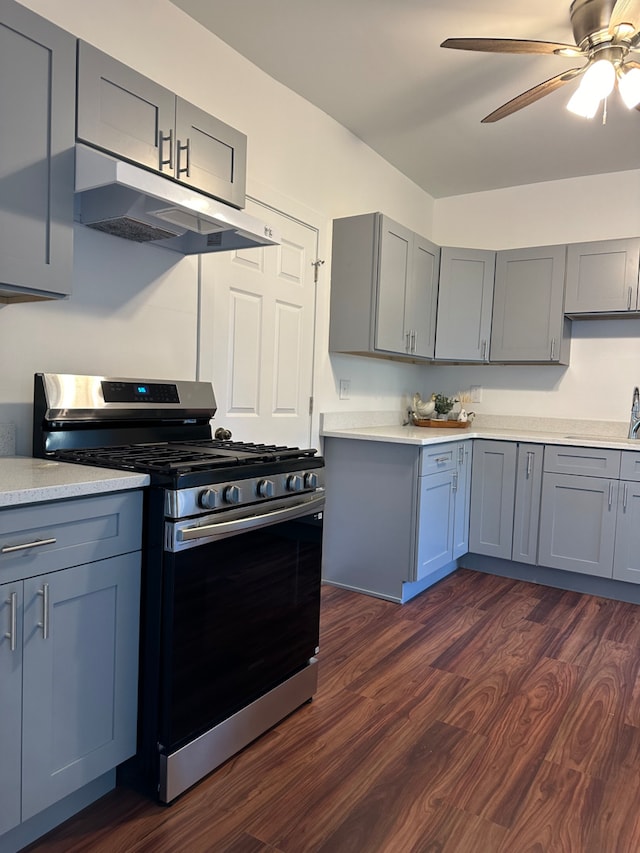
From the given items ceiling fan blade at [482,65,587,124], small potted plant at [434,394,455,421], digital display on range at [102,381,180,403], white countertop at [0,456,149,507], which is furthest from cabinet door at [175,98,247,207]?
small potted plant at [434,394,455,421]

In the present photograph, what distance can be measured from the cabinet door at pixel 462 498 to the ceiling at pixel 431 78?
1849mm

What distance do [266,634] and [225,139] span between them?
1.81 metres

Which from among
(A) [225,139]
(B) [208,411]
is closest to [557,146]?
(A) [225,139]

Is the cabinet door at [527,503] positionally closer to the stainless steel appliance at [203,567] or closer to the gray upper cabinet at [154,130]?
the stainless steel appliance at [203,567]

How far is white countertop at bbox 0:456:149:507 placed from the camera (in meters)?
1.33

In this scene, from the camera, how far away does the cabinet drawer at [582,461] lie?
3.40 metres

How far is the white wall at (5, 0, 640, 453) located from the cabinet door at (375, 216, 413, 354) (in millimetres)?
313

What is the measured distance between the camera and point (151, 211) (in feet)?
6.33

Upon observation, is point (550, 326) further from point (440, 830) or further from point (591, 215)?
point (440, 830)

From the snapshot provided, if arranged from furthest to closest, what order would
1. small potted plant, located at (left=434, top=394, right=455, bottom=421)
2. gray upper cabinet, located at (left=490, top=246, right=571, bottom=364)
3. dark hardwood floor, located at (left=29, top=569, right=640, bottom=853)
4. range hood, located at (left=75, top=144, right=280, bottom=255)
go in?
small potted plant, located at (left=434, top=394, right=455, bottom=421) → gray upper cabinet, located at (left=490, top=246, right=571, bottom=364) → range hood, located at (left=75, top=144, right=280, bottom=255) → dark hardwood floor, located at (left=29, top=569, right=640, bottom=853)

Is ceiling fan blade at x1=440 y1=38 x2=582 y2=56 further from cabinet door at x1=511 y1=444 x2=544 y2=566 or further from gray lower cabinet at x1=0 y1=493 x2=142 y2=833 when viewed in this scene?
cabinet door at x1=511 y1=444 x2=544 y2=566

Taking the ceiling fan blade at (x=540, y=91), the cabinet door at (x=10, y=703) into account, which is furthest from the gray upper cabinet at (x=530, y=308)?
the cabinet door at (x=10, y=703)

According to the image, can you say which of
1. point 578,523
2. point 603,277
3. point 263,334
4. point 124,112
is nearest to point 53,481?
point 124,112

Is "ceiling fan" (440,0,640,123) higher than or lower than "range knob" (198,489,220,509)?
higher
